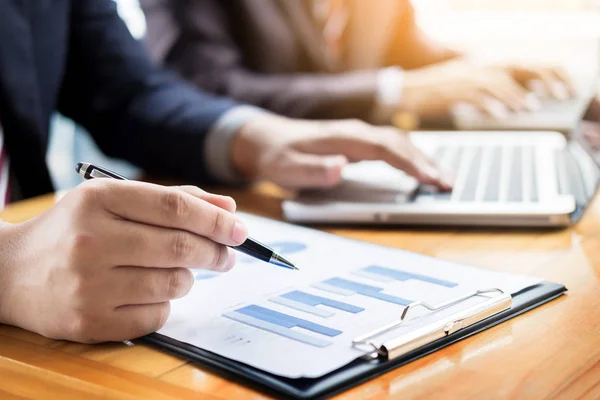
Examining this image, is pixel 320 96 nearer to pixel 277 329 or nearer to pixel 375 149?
pixel 375 149

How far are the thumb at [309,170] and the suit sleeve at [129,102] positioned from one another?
157 millimetres

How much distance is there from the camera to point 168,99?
3.61 ft

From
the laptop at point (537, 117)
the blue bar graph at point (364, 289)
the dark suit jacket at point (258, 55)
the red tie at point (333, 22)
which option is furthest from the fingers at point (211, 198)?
the red tie at point (333, 22)

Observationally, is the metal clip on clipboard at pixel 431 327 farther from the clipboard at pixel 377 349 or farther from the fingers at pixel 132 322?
the fingers at pixel 132 322

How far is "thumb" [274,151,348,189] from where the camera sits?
0.87m

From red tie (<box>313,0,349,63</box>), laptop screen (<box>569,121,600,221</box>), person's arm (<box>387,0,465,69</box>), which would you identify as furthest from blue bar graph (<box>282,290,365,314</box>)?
person's arm (<box>387,0,465,69</box>)

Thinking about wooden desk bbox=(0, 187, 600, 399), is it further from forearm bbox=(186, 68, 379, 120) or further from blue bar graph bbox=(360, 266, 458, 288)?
forearm bbox=(186, 68, 379, 120)

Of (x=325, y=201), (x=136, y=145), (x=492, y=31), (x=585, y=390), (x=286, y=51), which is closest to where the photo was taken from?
(x=585, y=390)

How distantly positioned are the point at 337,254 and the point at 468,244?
0.15 metres

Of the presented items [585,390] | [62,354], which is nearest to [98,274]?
[62,354]

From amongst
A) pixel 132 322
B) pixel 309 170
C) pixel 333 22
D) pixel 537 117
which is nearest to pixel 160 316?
pixel 132 322

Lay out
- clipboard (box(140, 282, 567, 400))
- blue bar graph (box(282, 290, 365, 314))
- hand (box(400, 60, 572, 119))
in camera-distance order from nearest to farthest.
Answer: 1. clipboard (box(140, 282, 567, 400))
2. blue bar graph (box(282, 290, 365, 314))
3. hand (box(400, 60, 572, 119))

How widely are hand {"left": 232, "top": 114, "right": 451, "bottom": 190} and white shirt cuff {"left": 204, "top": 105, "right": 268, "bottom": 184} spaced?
23 millimetres

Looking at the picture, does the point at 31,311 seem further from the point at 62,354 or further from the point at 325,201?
the point at 325,201
